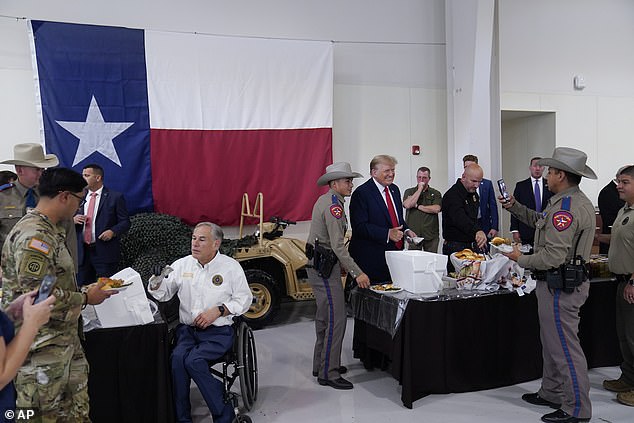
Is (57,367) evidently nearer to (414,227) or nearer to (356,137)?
(414,227)

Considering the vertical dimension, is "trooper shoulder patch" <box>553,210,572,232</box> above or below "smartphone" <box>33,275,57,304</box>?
above

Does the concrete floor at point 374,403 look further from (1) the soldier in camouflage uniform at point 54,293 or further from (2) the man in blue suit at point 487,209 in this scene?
(2) the man in blue suit at point 487,209

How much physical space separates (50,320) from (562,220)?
2.71m

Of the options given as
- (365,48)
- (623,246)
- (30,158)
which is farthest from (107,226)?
(365,48)

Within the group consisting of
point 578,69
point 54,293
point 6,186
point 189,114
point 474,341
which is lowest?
point 474,341

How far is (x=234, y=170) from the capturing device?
6672 mm

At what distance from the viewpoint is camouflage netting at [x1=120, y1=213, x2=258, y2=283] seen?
5.71m

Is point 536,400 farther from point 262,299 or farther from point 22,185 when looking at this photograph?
point 22,185

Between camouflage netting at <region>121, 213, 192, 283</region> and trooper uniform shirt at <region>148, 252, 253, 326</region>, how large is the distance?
2.26m

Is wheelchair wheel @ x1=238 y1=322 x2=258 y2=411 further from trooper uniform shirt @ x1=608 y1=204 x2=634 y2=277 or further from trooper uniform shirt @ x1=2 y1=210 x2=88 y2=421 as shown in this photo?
trooper uniform shirt @ x1=608 y1=204 x2=634 y2=277

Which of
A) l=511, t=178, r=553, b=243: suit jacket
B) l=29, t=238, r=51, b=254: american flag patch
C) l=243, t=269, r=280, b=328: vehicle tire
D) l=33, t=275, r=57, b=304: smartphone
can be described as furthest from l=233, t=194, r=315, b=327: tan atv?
l=33, t=275, r=57, b=304: smartphone

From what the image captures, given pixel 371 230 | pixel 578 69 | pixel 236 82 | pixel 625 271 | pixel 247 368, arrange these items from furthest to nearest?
pixel 578 69
pixel 236 82
pixel 371 230
pixel 625 271
pixel 247 368

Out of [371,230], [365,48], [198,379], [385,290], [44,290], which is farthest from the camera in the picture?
[365,48]

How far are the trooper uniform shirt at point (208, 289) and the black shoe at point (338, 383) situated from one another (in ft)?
3.32
